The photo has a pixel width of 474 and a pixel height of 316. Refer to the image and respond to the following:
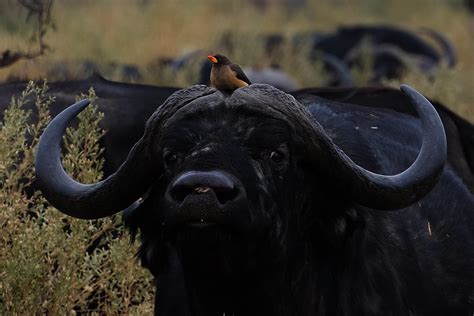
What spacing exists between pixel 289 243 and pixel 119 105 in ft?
8.36

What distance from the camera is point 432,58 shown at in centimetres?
2150

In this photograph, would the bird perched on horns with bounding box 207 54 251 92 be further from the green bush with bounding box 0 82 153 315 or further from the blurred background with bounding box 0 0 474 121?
the blurred background with bounding box 0 0 474 121

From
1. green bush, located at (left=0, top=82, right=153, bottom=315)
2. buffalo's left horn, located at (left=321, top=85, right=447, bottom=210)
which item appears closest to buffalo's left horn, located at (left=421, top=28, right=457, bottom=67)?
green bush, located at (left=0, top=82, right=153, bottom=315)

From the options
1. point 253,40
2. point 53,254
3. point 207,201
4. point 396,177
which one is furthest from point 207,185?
point 253,40

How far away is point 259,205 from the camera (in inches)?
157

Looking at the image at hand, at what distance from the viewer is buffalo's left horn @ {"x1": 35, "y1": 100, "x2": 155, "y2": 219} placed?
167 inches

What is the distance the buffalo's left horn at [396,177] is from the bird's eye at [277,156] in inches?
6.3

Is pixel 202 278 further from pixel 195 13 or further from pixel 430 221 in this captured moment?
pixel 195 13

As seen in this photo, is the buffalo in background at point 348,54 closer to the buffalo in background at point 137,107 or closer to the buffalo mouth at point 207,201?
the buffalo in background at point 137,107

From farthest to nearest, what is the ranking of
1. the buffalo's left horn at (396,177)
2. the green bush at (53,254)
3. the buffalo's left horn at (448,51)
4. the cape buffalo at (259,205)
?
the buffalo's left horn at (448,51) → the green bush at (53,254) → the buffalo's left horn at (396,177) → the cape buffalo at (259,205)

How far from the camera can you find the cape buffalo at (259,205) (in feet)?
12.9

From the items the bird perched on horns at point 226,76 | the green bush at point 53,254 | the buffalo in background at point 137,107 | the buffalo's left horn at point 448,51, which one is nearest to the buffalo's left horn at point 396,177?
the bird perched on horns at point 226,76

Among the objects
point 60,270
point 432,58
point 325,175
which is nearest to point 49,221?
point 60,270

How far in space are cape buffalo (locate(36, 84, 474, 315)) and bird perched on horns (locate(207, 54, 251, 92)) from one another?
167mm
